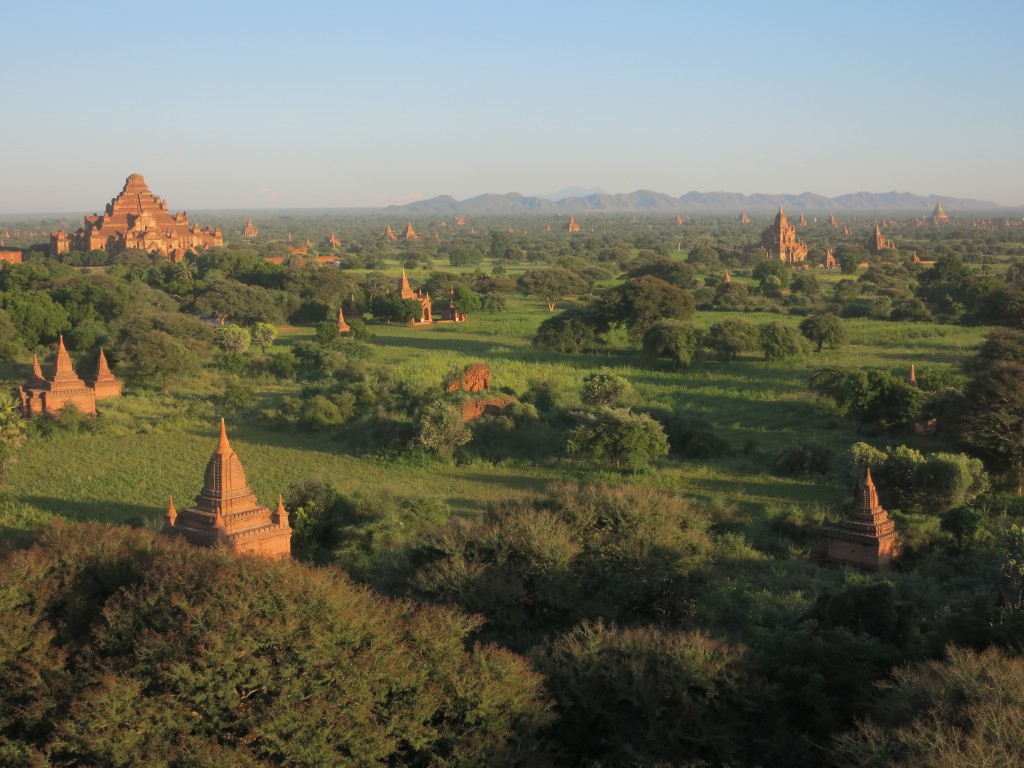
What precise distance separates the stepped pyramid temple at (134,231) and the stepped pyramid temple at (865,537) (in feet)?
240

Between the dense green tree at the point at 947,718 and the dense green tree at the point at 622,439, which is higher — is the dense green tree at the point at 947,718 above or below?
above

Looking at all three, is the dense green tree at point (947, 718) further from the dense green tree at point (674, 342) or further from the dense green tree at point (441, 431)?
the dense green tree at point (674, 342)

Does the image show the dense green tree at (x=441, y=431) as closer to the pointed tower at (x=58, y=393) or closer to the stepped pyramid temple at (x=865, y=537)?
the pointed tower at (x=58, y=393)

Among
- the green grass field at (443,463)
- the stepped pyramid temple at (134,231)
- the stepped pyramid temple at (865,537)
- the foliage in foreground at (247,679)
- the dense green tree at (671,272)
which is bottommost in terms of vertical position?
the green grass field at (443,463)

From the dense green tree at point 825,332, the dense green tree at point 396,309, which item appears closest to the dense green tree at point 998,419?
the dense green tree at point 825,332

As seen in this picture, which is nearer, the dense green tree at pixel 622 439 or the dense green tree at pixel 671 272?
the dense green tree at pixel 622 439

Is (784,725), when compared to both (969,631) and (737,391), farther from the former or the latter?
(737,391)

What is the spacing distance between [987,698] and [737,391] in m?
24.0

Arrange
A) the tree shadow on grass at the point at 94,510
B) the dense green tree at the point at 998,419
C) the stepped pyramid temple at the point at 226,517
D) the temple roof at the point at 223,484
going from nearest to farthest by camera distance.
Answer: the stepped pyramid temple at the point at 226,517
the temple roof at the point at 223,484
the tree shadow on grass at the point at 94,510
the dense green tree at the point at 998,419

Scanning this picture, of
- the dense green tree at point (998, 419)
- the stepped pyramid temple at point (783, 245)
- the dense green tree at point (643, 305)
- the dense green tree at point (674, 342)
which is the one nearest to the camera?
the dense green tree at point (998, 419)

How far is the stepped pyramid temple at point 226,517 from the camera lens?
1591cm

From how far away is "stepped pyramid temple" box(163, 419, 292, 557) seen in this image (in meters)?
15.9

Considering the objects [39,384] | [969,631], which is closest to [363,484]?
[39,384]

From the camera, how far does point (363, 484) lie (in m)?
23.4
